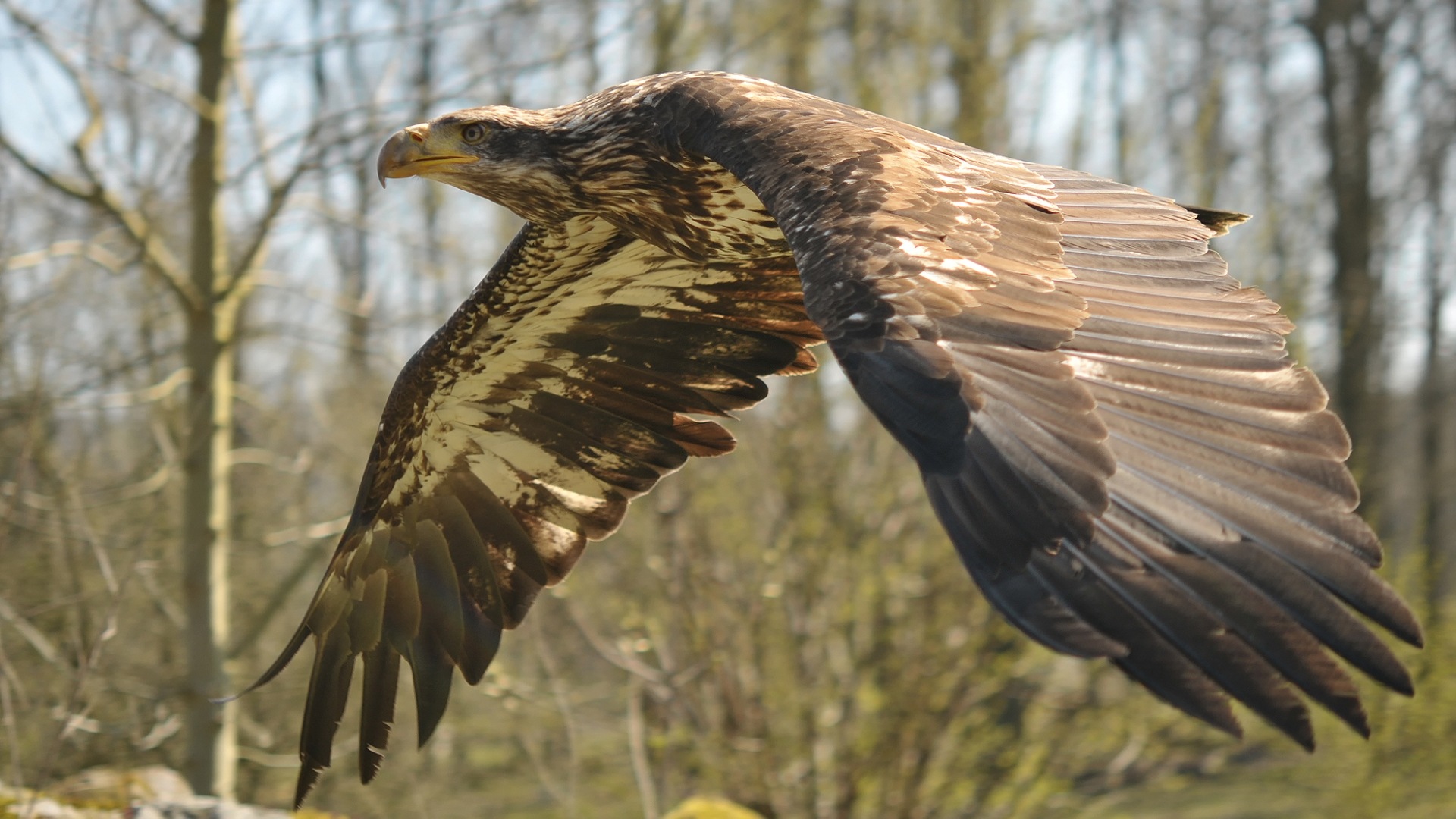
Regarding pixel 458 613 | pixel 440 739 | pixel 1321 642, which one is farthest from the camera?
pixel 440 739

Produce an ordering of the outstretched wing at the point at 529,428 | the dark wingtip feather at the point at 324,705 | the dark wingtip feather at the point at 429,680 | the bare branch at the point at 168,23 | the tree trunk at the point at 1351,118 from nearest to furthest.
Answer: the dark wingtip feather at the point at 324,705 < the dark wingtip feather at the point at 429,680 < the outstretched wing at the point at 529,428 < the bare branch at the point at 168,23 < the tree trunk at the point at 1351,118

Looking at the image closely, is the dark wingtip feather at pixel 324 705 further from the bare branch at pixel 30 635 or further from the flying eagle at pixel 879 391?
the bare branch at pixel 30 635

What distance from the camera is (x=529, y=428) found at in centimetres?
514

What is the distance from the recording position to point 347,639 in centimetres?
472

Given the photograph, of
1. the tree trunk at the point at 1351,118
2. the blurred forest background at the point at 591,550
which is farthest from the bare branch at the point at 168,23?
the tree trunk at the point at 1351,118

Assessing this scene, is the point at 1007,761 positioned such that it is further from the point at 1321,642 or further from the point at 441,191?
the point at 1321,642

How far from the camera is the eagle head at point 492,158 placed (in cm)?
438

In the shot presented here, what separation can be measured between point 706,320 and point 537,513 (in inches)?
36.5

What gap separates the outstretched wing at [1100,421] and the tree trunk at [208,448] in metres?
4.68

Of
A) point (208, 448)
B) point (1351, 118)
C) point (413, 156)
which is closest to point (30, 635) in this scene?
point (208, 448)

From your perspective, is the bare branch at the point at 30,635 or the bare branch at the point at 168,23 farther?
the bare branch at the point at 168,23

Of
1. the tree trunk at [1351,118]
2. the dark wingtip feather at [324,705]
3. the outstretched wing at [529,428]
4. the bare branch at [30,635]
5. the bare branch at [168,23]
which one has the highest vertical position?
the tree trunk at [1351,118]

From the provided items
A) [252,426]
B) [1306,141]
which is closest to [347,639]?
[252,426]

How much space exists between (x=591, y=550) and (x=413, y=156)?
5563mm
